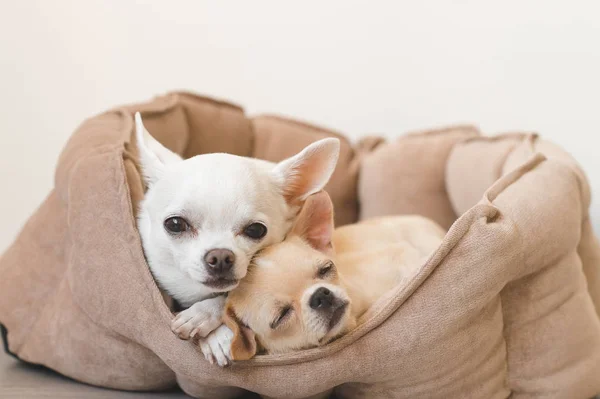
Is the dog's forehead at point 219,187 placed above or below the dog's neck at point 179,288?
above

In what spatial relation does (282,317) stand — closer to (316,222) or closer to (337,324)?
(337,324)

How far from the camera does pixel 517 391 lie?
137 cm

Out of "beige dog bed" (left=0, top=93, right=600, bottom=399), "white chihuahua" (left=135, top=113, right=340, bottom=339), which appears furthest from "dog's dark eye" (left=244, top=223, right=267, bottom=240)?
"beige dog bed" (left=0, top=93, right=600, bottom=399)

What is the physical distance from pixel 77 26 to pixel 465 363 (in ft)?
7.17

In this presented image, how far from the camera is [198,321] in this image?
4.03 ft

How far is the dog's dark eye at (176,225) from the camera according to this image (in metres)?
1.28

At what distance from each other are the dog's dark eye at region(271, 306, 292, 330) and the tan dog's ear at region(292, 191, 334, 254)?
0.79 feet

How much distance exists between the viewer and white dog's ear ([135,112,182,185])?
142 centimetres

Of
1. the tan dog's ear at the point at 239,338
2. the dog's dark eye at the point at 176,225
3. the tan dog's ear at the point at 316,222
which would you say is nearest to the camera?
the tan dog's ear at the point at 239,338

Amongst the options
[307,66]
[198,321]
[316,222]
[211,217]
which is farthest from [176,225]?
[307,66]

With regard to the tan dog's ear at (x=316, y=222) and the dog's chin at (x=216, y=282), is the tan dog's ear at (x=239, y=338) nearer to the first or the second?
the dog's chin at (x=216, y=282)

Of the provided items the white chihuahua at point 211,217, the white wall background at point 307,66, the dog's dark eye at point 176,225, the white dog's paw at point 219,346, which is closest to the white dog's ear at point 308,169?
the white chihuahua at point 211,217

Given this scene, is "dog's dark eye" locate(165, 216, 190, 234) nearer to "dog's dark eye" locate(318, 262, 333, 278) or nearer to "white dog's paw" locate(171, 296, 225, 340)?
"white dog's paw" locate(171, 296, 225, 340)

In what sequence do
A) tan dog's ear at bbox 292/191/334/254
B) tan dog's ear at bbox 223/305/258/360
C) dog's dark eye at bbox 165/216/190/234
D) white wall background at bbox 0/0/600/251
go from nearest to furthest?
tan dog's ear at bbox 223/305/258/360 → dog's dark eye at bbox 165/216/190/234 → tan dog's ear at bbox 292/191/334/254 → white wall background at bbox 0/0/600/251
